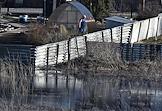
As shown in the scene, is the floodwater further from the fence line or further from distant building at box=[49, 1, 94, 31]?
distant building at box=[49, 1, 94, 31]

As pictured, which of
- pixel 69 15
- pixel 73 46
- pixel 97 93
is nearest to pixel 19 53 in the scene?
pixel 73 46

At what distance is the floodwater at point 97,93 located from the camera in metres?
15.9

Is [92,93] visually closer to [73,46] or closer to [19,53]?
[19,53]

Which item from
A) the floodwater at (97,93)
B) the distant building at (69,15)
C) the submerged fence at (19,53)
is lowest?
the floodwater at (97,93)

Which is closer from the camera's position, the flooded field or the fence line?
the flooded field

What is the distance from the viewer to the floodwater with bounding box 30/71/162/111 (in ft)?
52.3

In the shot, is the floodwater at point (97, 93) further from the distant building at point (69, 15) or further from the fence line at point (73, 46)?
the distant building at point (69, 15)

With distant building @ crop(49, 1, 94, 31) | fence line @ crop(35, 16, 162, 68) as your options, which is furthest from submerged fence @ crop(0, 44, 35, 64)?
distant building @ crop(49, 1, 94, 31)

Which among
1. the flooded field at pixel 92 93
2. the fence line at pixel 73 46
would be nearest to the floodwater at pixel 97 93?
the flooded field at pixel 92 93

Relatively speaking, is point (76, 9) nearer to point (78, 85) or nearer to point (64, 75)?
point (64, 75)

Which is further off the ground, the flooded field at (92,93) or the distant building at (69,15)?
the distant building at (69,15)

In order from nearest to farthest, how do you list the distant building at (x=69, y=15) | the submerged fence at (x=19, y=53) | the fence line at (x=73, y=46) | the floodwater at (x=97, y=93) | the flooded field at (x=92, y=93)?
the flooded field at (x=92, y=93) → the floodwater at (x=97, y=93) → the submerged fence at (x=19, y=53) → the fence line at (x=73, y=46) → the distant building at (x=69, y=15)

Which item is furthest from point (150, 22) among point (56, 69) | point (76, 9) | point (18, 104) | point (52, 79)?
point (18, 104)

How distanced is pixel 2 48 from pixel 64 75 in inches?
135
